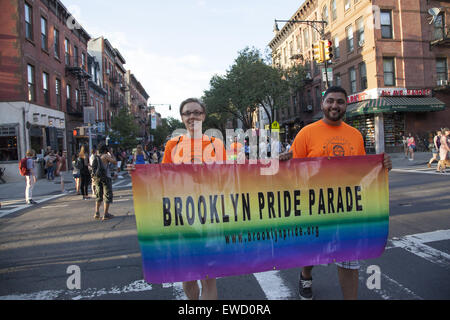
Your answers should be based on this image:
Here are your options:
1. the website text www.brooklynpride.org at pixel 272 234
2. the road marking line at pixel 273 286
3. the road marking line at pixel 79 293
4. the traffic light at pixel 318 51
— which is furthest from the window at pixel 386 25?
the road marking line at pixel 79 293

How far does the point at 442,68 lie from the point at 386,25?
592 centimetres

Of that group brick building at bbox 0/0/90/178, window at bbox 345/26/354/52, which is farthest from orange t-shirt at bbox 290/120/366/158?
window at bbox 345/26/354/52

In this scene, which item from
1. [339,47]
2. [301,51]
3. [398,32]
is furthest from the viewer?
[301,51]

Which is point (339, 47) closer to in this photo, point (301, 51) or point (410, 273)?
point (301, 51)

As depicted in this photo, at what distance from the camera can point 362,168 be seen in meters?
3.17

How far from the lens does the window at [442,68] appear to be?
82.8ft

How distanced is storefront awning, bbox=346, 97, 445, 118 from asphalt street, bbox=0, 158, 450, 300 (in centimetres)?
1712

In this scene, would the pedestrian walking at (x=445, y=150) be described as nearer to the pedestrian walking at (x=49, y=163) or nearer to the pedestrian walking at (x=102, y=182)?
the pedestrian walking at (x=102, y=182)

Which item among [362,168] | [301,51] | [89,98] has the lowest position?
[362,168]

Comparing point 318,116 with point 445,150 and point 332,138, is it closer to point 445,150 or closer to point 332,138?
point 445,150

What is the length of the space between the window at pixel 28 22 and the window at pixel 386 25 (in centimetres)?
2438
